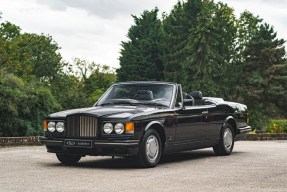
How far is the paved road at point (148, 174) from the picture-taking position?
8.15 m

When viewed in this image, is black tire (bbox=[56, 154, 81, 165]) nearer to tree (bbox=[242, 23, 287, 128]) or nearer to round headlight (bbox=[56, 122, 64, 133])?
round headlight (bbox=[56, 122, 64, 133])

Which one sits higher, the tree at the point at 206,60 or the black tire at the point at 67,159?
the tree at the point at 206,60

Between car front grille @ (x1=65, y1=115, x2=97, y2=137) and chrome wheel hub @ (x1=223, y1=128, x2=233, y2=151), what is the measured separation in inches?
169

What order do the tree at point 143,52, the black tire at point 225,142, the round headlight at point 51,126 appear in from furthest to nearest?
the tree at point 143,52
the black tire at point 225,142
the round headlight at point 51,126

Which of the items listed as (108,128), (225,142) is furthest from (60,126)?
(225,142)

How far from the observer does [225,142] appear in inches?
547

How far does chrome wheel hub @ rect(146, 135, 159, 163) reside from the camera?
10828 millimetres

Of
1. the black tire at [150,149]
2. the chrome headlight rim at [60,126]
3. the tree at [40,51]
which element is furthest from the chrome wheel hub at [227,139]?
the tree at [40,51]

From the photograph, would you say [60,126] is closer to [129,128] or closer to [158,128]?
[129,128]

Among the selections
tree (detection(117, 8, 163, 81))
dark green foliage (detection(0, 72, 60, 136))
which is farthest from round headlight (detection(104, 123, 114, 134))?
tree (detection(117, 8, 163, 81))

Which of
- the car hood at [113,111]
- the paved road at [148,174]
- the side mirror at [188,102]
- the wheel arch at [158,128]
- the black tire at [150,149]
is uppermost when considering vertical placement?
the side mirror at [188,102]

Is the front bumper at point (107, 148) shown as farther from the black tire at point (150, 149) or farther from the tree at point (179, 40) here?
the tree at point (179, 40)

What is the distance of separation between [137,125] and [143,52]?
58.2 metres

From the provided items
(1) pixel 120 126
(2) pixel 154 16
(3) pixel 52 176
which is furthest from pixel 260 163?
(2) pixel 154 16
